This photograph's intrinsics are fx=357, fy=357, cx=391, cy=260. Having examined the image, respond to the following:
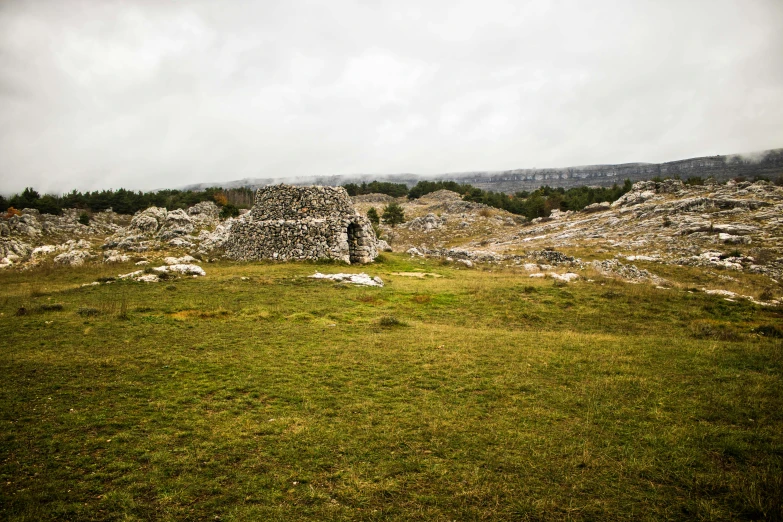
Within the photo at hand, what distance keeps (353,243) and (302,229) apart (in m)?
4.43

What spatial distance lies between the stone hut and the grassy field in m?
14.6

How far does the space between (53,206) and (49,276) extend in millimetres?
54378

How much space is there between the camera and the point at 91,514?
4.45 m

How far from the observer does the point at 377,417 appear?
698 centimetres

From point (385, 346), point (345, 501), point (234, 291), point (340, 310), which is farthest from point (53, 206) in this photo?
point (345, 501)

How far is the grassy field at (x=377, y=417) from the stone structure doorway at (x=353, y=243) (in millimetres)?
15409

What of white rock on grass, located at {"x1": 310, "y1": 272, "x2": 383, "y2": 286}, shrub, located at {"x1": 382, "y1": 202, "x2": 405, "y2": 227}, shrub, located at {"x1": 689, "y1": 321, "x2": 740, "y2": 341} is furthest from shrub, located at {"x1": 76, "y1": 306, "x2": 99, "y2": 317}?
shrub, located at {"x1": 382, "y1": 202, "x2": 405, "y2": 227}

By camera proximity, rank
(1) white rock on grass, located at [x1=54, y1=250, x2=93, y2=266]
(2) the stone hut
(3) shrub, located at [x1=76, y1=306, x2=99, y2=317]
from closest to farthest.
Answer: (3) shrub, located at [x1=76, y1=306, x2=99, y2=317], (1) white rock on grass, located at [x1=54, y1=250, x2=93, y2=266], (2) the stone hut

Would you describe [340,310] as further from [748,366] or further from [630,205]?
[630,205]

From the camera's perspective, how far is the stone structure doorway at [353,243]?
2970cm

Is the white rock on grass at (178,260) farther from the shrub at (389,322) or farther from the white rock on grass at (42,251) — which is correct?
the shrub at (389,322)

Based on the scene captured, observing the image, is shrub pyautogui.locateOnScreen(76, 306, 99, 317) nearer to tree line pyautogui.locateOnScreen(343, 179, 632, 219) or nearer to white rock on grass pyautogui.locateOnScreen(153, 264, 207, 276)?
white rock on grass pyautogui.locateOnScreen(153, 264, 207, 276)

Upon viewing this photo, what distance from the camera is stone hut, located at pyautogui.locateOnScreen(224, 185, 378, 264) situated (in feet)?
94.1

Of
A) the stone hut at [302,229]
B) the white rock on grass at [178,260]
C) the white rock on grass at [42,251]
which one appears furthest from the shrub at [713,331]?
the white rock on grass at [42,251]
